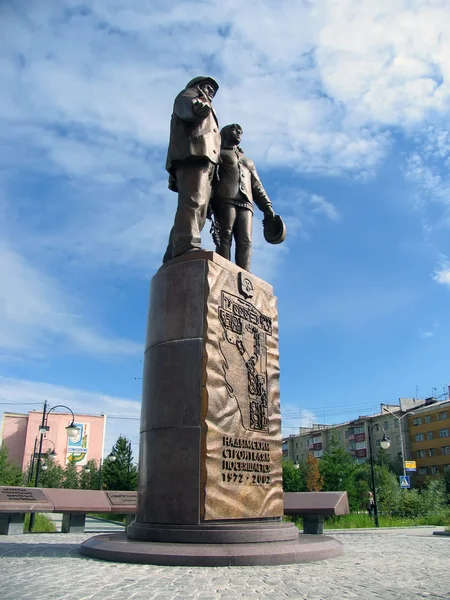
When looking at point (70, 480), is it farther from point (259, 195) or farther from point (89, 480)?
point (259, 195)

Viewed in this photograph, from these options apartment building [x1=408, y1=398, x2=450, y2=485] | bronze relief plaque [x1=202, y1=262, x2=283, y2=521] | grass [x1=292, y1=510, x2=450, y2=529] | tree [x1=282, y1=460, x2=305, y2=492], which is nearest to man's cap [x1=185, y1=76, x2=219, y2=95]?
bronze relief plaque [x1=202, y1=262, x2=283, y2=521]

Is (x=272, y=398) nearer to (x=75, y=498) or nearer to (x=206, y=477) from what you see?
(x=206, y=477)

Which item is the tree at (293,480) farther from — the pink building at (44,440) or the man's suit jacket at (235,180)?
the man's suit jacket at (235,180)

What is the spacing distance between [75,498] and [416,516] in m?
17.4

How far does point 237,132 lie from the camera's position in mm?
9477

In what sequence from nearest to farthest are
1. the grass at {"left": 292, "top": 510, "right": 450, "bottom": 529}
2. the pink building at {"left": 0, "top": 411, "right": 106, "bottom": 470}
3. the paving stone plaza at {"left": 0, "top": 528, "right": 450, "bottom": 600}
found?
the paving stone plaza at {"left": 0, "top": 528, "right": 450, "bottom": 600} < the grass at {"left": 292, "top": 510, "right": 450, "bottom": 529} < the pink building at {"left": 0, "top": 411, "right": 106, "bottom": 470}

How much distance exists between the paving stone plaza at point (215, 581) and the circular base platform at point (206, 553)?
138 millimetres

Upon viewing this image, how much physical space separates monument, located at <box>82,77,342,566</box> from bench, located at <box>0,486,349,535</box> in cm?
260

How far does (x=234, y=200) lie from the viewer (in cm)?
912

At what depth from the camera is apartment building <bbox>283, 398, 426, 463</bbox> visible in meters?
64.4

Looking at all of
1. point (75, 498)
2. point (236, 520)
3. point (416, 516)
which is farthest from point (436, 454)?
point (236, 520)

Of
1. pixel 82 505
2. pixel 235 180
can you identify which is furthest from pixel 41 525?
pixel 235 180

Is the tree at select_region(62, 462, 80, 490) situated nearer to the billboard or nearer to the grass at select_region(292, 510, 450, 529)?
the billboard

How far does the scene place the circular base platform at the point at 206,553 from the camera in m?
5.48
